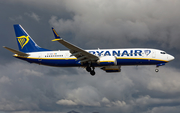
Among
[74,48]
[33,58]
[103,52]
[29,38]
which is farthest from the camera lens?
[29,38]

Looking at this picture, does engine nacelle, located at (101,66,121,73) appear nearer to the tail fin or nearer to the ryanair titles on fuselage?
the ryanair titles on fuselage

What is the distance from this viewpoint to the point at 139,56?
54.0m

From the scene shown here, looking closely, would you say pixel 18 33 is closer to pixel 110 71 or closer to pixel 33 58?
pixel 33 58

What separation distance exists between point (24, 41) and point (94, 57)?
2188cm

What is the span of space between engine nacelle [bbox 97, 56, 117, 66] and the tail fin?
17.0 m

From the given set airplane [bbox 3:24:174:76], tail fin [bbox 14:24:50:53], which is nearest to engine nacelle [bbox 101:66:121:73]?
airplane [bbox 3:24:174:76]

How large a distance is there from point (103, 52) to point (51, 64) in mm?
13124

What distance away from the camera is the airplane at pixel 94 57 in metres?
53.6

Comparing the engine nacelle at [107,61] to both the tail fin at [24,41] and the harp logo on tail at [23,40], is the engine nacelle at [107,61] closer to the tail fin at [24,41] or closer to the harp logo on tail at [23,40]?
the tail fin at [24,41]

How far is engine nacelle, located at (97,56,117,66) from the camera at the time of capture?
173 ft

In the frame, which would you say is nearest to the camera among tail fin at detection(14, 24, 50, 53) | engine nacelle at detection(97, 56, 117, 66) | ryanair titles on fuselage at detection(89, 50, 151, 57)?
engine nacelle at detection(97, 56, 117, 66)

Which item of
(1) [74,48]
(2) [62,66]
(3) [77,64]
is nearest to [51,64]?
(2) [62,66]

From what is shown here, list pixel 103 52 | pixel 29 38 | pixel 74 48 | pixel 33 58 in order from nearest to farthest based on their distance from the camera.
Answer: pixel 74 48
pixel 103 52
pixel 33 58
pixel 29 38

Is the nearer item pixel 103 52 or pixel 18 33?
pixel 103 52
